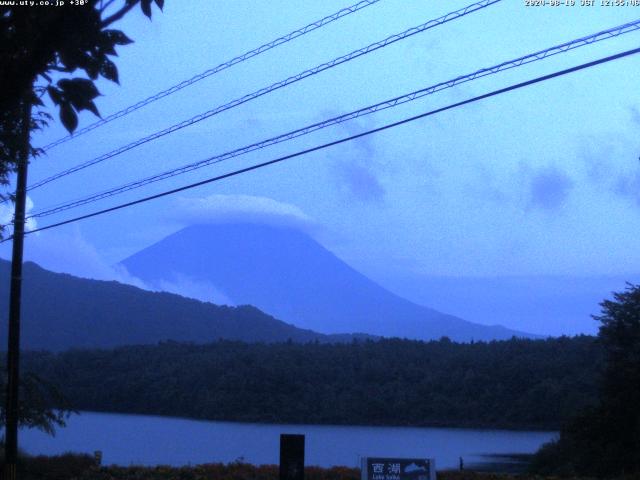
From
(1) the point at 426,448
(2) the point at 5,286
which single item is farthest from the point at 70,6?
(2) the point at 5,286

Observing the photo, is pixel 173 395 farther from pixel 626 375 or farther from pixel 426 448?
pixel 626 375

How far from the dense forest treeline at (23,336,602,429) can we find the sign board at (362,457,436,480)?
86.2 feet

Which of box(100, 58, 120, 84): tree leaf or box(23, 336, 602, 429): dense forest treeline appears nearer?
box(100, 58, 120, 84): tree leaf

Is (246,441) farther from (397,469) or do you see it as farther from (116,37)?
(116,37)

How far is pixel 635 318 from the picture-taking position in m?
30.4

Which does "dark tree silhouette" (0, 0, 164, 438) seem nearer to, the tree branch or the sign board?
the tree branch

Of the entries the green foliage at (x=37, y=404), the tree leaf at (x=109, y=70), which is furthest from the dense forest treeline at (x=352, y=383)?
the tree leaf at (x=109, y=70)

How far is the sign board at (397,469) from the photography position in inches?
510

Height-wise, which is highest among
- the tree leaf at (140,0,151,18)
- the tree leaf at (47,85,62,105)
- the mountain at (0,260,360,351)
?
the mountain at (0,260,360,351)

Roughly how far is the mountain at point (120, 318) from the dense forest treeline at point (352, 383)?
3030 centimetres

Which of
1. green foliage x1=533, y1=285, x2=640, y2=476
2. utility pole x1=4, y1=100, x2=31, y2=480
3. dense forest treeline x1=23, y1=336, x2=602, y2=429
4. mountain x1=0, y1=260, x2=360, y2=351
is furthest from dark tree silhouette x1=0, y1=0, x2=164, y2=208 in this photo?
mountain x1=0, y1=260, x2=360, y2=351

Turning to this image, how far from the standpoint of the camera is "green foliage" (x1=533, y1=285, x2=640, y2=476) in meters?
27.2

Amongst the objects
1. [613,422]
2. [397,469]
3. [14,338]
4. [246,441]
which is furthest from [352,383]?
[397,469]

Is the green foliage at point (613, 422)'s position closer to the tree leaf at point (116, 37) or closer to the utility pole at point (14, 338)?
the utility pole at point (14, 338)
